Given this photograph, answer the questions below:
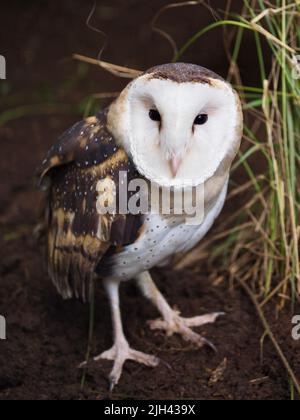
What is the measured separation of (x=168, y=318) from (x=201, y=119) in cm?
110

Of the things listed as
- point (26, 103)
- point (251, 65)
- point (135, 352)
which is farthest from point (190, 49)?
point (135, 352)

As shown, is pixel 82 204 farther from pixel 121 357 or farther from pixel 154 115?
pixel 121 357

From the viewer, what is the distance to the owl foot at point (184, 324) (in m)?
2.96

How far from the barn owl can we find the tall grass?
322 millimetres

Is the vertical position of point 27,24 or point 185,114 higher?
point 27,24

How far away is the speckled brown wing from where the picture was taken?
2498 millimetres

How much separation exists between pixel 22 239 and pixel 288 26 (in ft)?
5.52

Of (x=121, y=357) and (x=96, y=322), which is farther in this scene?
(x=96, y=322)

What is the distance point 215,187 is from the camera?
2.44 metres

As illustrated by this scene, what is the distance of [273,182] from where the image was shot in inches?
116

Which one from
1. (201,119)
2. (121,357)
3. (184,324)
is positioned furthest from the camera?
(184,324)

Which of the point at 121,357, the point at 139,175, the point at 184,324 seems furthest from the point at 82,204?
the point at 184,324

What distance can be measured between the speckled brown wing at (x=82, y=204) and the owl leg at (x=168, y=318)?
0.38 m
